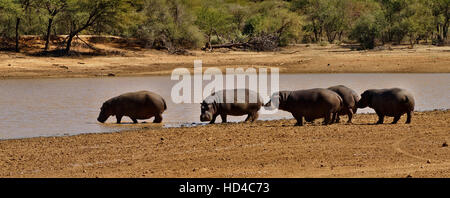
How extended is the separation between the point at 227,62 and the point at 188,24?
8.34m

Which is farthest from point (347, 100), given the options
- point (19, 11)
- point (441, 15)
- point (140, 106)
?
point (441, 15)

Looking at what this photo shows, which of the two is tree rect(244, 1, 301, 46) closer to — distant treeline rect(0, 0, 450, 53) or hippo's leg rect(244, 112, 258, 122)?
distant treeline rect(0, 0, 450, 53)

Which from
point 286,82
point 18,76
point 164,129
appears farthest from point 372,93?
point 18,76

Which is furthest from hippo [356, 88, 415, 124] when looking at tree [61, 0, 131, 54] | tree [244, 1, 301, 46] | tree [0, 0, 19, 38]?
tree [244, 1, 301, 46]

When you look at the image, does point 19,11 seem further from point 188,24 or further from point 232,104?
point 232,104

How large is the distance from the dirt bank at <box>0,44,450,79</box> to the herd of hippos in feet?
53.3

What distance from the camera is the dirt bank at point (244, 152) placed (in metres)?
9.48

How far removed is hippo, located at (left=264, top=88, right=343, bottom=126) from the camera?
47.4 ft

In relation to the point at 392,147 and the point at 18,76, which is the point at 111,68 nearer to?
the point at 18,76

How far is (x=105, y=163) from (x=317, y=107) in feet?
17.6

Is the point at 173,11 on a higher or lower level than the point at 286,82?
higher

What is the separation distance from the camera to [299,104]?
1462 cm

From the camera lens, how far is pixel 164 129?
1496cm
